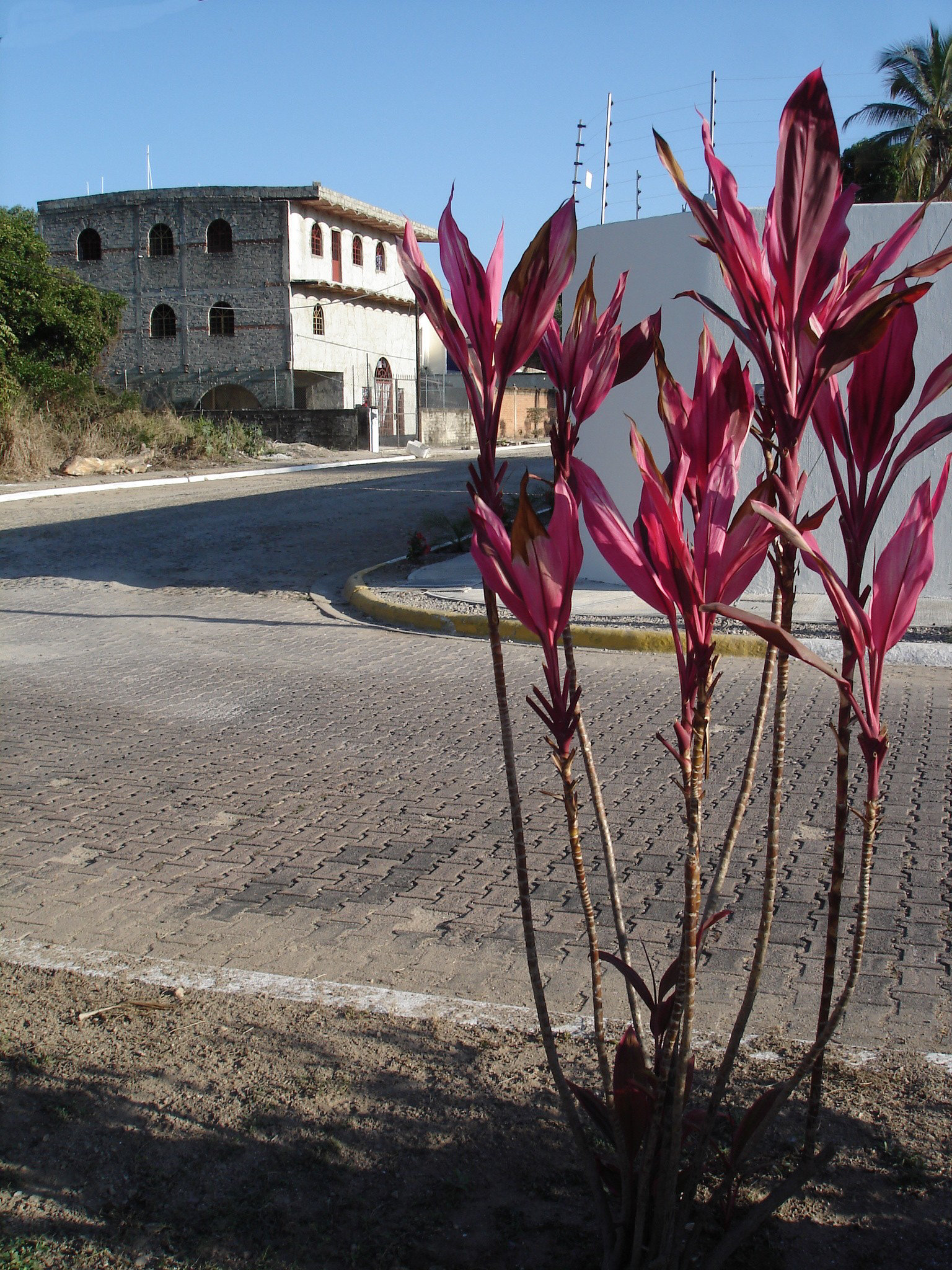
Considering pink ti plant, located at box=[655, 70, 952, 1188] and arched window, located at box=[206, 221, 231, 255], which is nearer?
pink ti plant, located at box=[655, 70, 952, 1188]

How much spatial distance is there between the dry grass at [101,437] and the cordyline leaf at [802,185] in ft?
88.6

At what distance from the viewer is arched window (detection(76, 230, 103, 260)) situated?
149 feet

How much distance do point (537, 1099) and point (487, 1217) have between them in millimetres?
494

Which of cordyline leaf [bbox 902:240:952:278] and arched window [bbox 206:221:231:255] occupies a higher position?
arched window [bbox 206:221:231:255]

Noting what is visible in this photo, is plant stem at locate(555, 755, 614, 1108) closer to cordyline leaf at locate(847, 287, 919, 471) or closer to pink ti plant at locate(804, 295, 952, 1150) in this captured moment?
pink ti plant at locate(804, 295, 952, 1150)

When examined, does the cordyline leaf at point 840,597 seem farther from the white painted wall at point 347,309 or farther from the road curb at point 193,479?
the white painted wall at point 347,309

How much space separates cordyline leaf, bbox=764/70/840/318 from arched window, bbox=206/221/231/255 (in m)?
45.2

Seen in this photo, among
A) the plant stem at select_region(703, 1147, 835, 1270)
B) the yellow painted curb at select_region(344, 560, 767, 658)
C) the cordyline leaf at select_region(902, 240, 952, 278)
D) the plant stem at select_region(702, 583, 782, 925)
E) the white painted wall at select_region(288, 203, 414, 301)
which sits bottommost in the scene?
the yellow painted curb at select_region(344, 560, 767, 658)

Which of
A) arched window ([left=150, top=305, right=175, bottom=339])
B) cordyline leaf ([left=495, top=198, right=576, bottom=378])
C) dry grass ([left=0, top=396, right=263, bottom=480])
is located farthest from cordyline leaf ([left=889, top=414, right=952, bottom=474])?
arched window ([left=150, top=305, right=175, bottom=339])

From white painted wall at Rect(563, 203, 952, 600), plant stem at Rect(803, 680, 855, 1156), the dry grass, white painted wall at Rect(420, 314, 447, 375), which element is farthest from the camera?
white painted wall at Rect(420, 314, 447, 375)

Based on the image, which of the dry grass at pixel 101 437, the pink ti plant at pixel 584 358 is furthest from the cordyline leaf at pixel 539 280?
the dry grass at pixel 101 437

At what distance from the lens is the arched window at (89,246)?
4534 cm

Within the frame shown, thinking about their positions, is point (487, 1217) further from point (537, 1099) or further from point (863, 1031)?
point (863, 1031)

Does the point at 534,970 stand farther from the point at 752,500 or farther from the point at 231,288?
the point at 231,288
